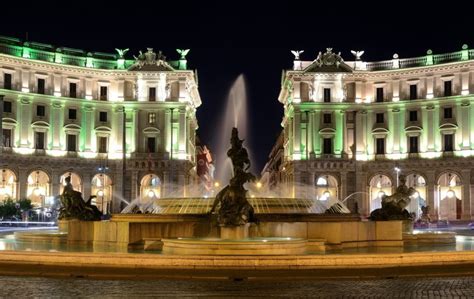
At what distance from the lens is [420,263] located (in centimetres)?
1739

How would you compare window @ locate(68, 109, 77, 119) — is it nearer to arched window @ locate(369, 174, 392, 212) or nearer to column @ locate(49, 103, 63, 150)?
column @ locate(49, 103, 63, 150)

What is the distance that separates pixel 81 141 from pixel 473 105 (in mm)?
40425

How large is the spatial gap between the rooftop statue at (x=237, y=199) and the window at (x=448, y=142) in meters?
53.5

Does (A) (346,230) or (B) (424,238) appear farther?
(B) (424,238)

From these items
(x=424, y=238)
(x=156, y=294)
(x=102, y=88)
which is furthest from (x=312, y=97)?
(x=156, y=294)

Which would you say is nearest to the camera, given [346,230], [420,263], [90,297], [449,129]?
[90,297]

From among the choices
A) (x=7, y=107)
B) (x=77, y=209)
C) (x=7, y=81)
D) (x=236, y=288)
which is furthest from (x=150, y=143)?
(x=236, y=288)

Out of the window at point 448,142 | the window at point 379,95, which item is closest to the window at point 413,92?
the window at point 379,95

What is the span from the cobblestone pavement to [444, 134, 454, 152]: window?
57562 mm

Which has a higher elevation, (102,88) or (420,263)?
(102,88)

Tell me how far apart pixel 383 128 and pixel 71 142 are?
109ft

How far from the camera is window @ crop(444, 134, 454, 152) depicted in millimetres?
70500

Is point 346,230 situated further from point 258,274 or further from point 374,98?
point 374,98

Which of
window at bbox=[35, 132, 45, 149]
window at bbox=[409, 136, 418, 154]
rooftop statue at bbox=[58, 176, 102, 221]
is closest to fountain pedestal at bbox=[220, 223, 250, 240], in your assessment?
rooftop statue at bbox=[58, 176, 102, 221]
